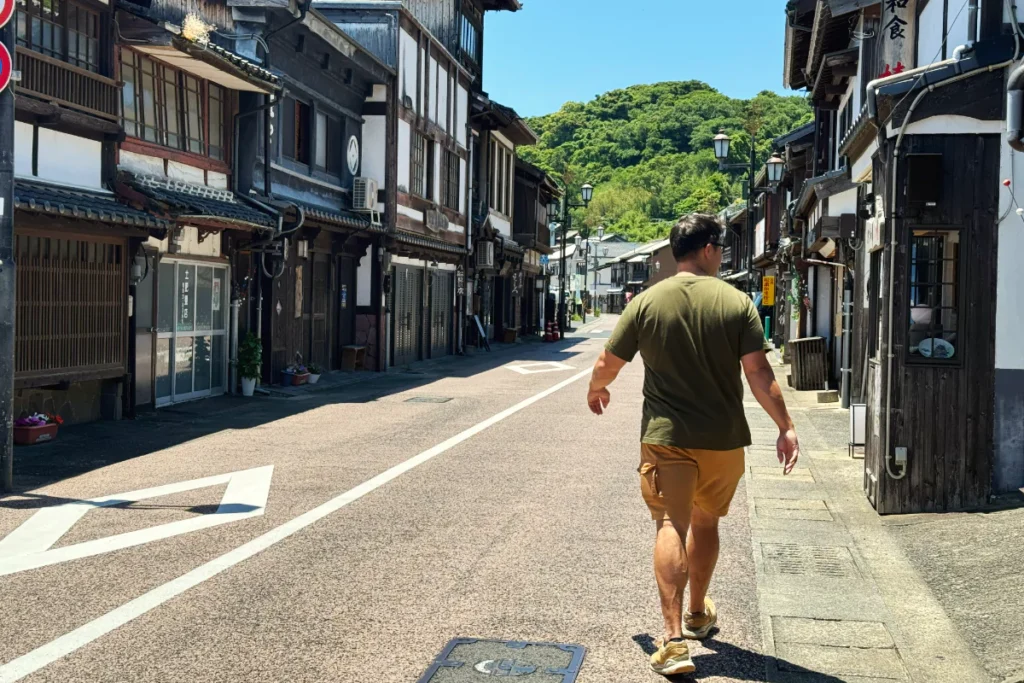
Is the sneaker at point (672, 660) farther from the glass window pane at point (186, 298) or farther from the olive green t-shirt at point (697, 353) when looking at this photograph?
the glass window pane at point (186, 298)

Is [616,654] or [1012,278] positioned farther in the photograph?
[1012,278]

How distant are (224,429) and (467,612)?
845cm

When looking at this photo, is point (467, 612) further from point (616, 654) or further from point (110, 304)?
point (110, 304)

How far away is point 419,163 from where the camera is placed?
27.8 metres

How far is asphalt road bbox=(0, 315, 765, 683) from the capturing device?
15.9 ft

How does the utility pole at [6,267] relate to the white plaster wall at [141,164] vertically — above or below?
below

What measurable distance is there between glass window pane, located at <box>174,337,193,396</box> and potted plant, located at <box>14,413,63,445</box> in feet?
12.8

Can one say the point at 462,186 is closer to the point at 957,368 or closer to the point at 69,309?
the point at 69,309

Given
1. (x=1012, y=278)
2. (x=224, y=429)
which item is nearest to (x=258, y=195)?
(x=224, y=429)

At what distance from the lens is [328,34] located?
67.9ft

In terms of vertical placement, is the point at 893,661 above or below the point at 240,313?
below

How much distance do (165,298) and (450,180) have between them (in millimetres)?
16689

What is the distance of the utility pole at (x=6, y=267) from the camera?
889cm

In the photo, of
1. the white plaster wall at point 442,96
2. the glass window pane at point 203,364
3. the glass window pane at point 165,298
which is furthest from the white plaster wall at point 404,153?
the glass window pane at point 165,298
